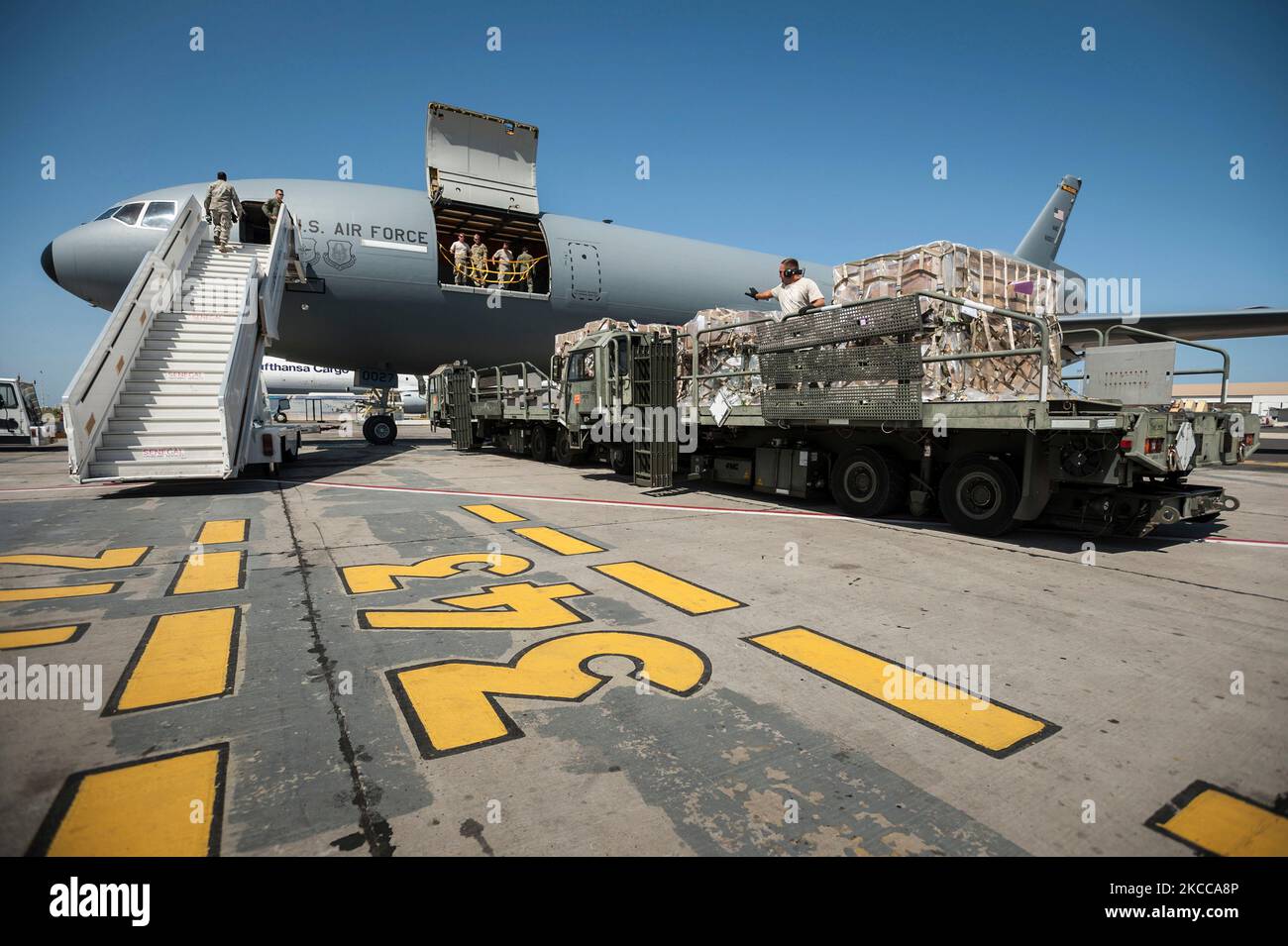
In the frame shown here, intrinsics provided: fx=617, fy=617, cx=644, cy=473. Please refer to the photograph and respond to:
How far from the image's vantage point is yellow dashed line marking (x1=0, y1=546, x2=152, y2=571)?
5.56 m

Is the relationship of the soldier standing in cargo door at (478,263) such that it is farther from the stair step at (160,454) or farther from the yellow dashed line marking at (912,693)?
the yellow dashed line marking at (912,693)

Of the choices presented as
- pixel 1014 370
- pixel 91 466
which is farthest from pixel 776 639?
pixel 91 466

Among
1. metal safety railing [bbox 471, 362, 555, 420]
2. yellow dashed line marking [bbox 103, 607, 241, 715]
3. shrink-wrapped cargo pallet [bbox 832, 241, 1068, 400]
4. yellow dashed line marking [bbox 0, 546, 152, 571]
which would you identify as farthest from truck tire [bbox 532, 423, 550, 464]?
yellow dashed line marking [bbox 103, 607, 241, 715]

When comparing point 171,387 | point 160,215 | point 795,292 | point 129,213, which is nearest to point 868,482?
point 795,292

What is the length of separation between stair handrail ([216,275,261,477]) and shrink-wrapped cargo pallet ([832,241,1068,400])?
33.0 ft

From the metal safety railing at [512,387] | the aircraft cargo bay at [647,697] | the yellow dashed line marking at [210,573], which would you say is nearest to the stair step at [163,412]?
the aircraft cargo bay at [647,697]

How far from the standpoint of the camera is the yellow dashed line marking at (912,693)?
2.79m

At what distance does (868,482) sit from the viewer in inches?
317

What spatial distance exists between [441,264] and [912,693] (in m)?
17.2

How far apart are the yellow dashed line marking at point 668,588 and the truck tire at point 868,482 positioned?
3696mm

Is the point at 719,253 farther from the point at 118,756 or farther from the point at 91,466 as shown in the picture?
the point at 118,756

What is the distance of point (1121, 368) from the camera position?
6.30 m

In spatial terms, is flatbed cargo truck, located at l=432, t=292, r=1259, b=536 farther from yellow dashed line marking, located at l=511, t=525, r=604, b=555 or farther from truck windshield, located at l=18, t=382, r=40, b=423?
truck windshield, located at l=18, t=382, r=40, b=423
